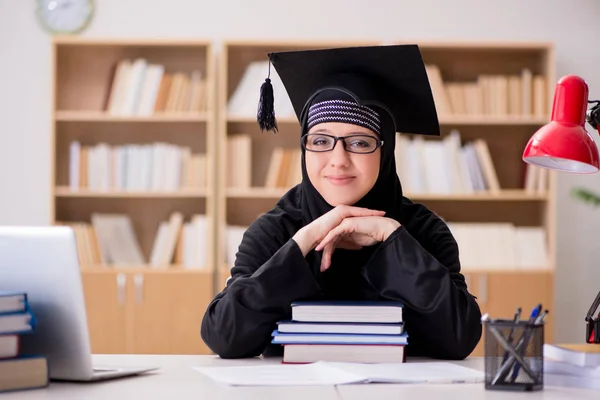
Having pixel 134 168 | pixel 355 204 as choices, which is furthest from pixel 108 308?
pixel 355 204

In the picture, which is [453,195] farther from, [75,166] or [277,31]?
[75,166]

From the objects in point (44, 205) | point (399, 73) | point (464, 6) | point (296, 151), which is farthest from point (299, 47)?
point (399, 73)

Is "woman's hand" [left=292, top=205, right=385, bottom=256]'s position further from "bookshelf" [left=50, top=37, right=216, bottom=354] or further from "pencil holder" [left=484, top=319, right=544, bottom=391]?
"bookshelf" [left=50, top=37, right=216, bottom=354]

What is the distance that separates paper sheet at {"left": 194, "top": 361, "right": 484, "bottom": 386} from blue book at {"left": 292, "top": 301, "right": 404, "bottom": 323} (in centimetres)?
9

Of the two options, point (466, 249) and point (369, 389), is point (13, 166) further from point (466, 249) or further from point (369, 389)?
point (369, 389)

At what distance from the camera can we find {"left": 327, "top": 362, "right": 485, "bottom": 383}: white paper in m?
1.52

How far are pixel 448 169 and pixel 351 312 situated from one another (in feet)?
9.82

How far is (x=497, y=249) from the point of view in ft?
15.1

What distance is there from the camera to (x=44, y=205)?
4941 millimetres

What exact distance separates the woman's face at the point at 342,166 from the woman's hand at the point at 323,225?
0.17 ft

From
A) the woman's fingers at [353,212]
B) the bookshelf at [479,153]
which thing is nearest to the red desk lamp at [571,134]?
the woman's fingers at [353,212]

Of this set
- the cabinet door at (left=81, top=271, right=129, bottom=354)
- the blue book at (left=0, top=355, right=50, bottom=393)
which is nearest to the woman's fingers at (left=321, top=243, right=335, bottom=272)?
the blue book at (left=0, top=355, right=50, bottom=393)

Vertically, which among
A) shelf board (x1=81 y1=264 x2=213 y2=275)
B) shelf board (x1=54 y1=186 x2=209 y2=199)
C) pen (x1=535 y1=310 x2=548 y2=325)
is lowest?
shelf board (x1=81 y1=264 x2=213 y2=275)

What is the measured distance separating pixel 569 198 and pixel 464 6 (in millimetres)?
1250
